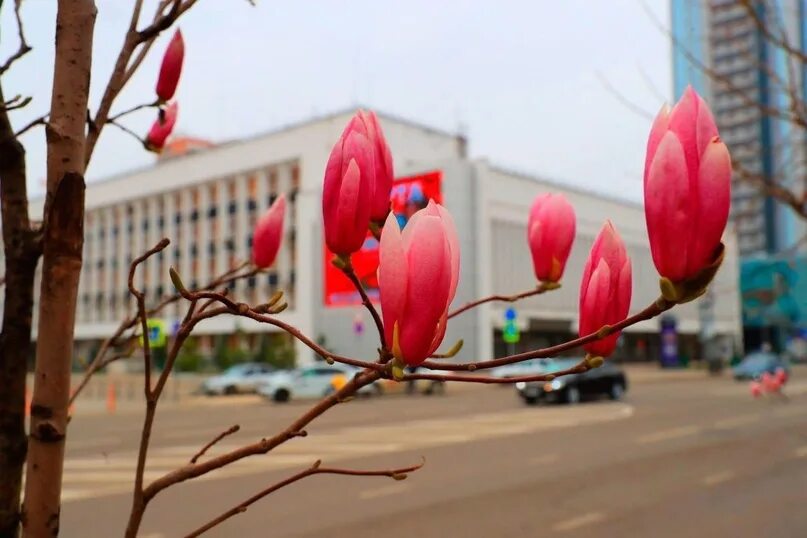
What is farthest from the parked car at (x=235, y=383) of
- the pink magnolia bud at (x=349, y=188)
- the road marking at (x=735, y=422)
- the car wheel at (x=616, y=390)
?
the pink magnolia bud at (x=349, y=188)

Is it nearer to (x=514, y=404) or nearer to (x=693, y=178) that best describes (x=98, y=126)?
(x=693, y=178)

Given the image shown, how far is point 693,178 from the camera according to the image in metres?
0.80

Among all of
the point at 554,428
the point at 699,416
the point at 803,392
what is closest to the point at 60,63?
the point at 554,428

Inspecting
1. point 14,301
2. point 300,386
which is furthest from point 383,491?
point 300,386

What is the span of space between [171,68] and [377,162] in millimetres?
691

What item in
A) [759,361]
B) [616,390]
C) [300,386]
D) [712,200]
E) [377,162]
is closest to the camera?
[712,200]

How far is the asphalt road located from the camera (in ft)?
25.0

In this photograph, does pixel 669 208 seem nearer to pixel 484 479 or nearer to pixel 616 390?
pixel 484 479

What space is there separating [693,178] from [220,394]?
1224 inches

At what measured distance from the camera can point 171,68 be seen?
163cm

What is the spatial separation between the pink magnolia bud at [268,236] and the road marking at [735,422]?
51.9ft

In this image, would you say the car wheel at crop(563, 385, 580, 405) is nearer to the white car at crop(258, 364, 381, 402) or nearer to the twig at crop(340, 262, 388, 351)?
the white car at crop(258, 364, 381, 402)

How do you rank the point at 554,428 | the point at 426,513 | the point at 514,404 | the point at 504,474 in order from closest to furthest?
the point at 426,513 < the point at 504,474 < the point at 554,428 < the point at 514,404

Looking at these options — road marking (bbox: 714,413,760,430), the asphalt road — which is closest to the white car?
the asphalt road
